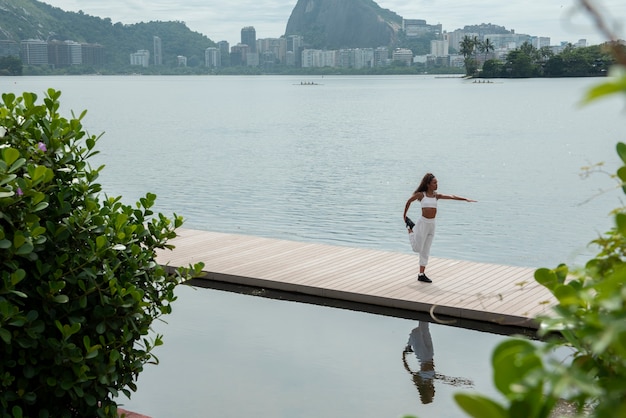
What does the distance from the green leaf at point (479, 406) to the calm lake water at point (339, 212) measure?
366 millimetres

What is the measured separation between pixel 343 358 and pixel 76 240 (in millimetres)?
4825

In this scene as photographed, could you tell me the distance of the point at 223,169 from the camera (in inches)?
1532

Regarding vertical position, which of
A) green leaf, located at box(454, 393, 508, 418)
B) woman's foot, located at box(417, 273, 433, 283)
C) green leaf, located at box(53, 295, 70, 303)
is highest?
green leaf, located at box(454, 393, 508, 418)

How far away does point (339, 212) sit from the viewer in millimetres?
25438

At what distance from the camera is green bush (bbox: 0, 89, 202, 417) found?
13.9 ft

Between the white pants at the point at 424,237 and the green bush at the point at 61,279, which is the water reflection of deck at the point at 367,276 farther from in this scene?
the green bush at the point at 61,279

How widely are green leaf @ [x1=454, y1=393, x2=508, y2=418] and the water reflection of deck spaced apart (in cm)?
815

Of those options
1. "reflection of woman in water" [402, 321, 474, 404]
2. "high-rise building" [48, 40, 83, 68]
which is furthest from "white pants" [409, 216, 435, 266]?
"high-rise building" [48, 40, 83, 68]

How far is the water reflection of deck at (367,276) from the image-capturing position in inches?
394

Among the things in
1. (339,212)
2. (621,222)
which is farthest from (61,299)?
(339,212)

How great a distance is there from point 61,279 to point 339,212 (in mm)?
20993

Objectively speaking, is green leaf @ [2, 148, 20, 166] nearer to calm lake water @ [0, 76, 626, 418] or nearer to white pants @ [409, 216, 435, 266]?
calm lake water @ [0, 76, 626, 418]

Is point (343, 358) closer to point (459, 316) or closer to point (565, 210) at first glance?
point (459, 316)

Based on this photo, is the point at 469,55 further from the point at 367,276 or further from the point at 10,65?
the point at 367,276
